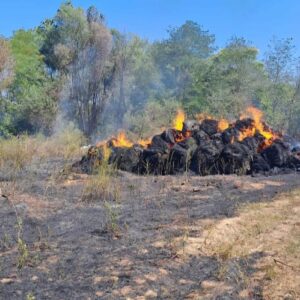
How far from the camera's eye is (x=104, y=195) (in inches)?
235

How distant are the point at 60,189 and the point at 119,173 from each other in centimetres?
175

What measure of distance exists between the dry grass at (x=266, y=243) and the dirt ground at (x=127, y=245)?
0.02 meters

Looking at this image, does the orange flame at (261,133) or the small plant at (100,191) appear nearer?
the small plant at (100,191)

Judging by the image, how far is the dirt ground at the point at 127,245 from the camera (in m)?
3.11

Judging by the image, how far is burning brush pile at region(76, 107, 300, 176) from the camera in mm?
8570

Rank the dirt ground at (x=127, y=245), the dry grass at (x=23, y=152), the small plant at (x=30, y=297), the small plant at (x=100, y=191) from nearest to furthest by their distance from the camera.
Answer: the small plant at (x=30, y=297), the dirt ground at (x=127, y=245), the small plant at (x=100, y=191), the dry grass at (x=23, y=152)

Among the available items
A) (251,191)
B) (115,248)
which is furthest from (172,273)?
(251,191)

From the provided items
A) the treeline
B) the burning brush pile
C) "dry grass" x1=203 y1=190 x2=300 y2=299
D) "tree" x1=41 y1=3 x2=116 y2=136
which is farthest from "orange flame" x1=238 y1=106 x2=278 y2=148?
"tree" x1=41 y1=3 x2=116 y2=136

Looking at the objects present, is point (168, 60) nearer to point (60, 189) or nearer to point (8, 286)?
point (60, 189)

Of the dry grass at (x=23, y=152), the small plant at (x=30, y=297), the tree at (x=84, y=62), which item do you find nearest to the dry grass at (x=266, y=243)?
the small plant at (x=30, y=297)

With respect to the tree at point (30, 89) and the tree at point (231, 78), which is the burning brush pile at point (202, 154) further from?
the tree at point (30, 89)

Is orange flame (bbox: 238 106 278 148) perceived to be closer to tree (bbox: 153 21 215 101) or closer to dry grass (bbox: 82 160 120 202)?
dry grass (bbox: 82 160 120 202)

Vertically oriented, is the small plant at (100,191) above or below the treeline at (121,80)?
below

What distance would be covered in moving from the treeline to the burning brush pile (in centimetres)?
1060
